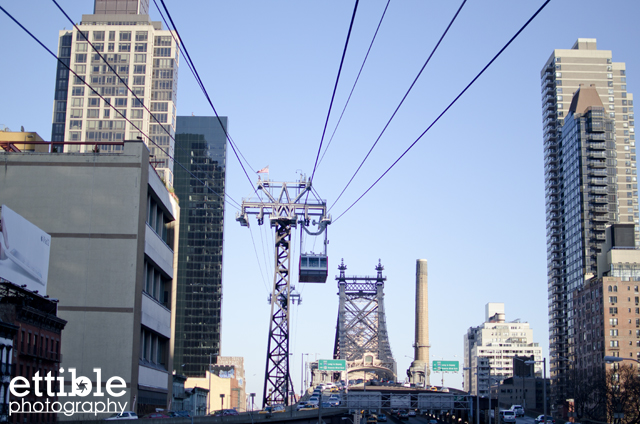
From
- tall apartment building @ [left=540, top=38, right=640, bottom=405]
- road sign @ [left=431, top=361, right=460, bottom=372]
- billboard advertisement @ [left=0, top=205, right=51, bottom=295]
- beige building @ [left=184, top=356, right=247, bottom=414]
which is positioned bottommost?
beige building @ [left=184, top=356, right=247, bottom=414]

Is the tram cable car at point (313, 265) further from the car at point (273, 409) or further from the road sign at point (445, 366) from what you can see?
the road sign at point (445, 366)

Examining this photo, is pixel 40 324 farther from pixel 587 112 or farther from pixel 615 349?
pixel 587 112

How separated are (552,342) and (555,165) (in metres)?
44.3

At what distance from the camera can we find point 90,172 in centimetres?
5872

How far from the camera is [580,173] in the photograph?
177 metres

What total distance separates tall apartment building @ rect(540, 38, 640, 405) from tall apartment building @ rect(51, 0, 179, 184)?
9358 cm

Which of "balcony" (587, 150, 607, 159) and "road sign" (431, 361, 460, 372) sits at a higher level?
"balcony" (587, 150, 607, 159)

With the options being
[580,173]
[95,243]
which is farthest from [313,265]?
[580,173]

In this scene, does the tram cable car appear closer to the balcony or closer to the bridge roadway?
the bridge roadway

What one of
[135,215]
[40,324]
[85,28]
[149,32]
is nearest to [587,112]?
[149,32]

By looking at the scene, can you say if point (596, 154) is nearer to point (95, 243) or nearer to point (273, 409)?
point (273, 409)

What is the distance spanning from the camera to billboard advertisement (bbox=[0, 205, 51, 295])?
167 ft

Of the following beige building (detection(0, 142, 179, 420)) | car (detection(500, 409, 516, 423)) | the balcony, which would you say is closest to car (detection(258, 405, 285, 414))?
beige building (detection(0, 142, 179, 420))

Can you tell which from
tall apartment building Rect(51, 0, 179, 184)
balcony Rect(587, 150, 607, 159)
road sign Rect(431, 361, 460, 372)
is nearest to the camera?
road sign Rect(431, 361, 460, 372)
